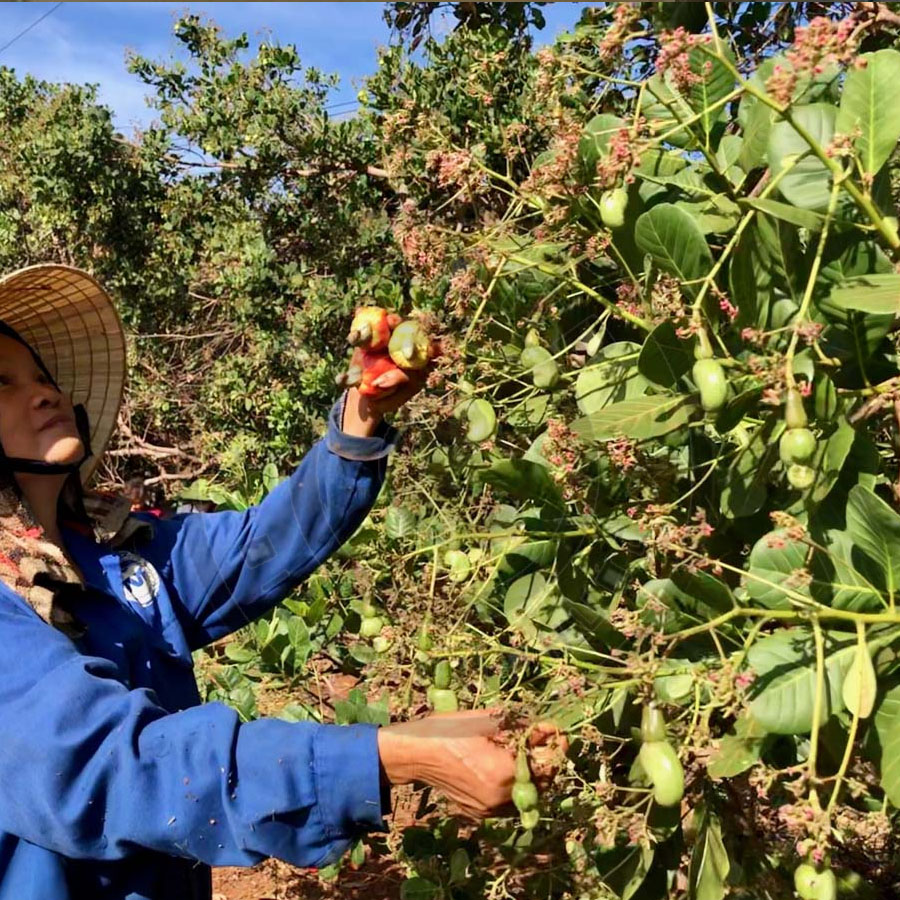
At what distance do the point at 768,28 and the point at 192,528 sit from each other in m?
1.23

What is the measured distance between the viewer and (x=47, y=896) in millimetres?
1309

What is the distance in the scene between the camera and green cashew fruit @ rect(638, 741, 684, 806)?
3.13 feet

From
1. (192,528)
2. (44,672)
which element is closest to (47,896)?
(44,672)

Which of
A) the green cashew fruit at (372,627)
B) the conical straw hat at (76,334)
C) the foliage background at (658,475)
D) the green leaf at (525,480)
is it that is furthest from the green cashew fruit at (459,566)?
the conical straw hat at (76,334)

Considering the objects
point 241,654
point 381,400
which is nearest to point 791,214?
point 381,400

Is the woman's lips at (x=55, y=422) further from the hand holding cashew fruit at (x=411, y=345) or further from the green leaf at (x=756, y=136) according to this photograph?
the green leaf at (x=756, y=136)

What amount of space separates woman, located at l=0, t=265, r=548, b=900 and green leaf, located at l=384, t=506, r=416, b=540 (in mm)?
160

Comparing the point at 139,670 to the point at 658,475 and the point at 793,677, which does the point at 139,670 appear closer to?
the point at 658,475

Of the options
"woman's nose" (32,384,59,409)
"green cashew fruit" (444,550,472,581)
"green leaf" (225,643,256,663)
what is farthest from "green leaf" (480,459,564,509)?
"green leaf" (225,643,256,663)

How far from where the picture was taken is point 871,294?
95cm

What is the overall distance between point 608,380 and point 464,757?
1.56ft

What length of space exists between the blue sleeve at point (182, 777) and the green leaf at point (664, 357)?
473 millimetres

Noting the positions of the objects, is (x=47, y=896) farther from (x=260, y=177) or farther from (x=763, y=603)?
(x=260, y=177)

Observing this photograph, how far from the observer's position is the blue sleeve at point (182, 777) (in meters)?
1.12
